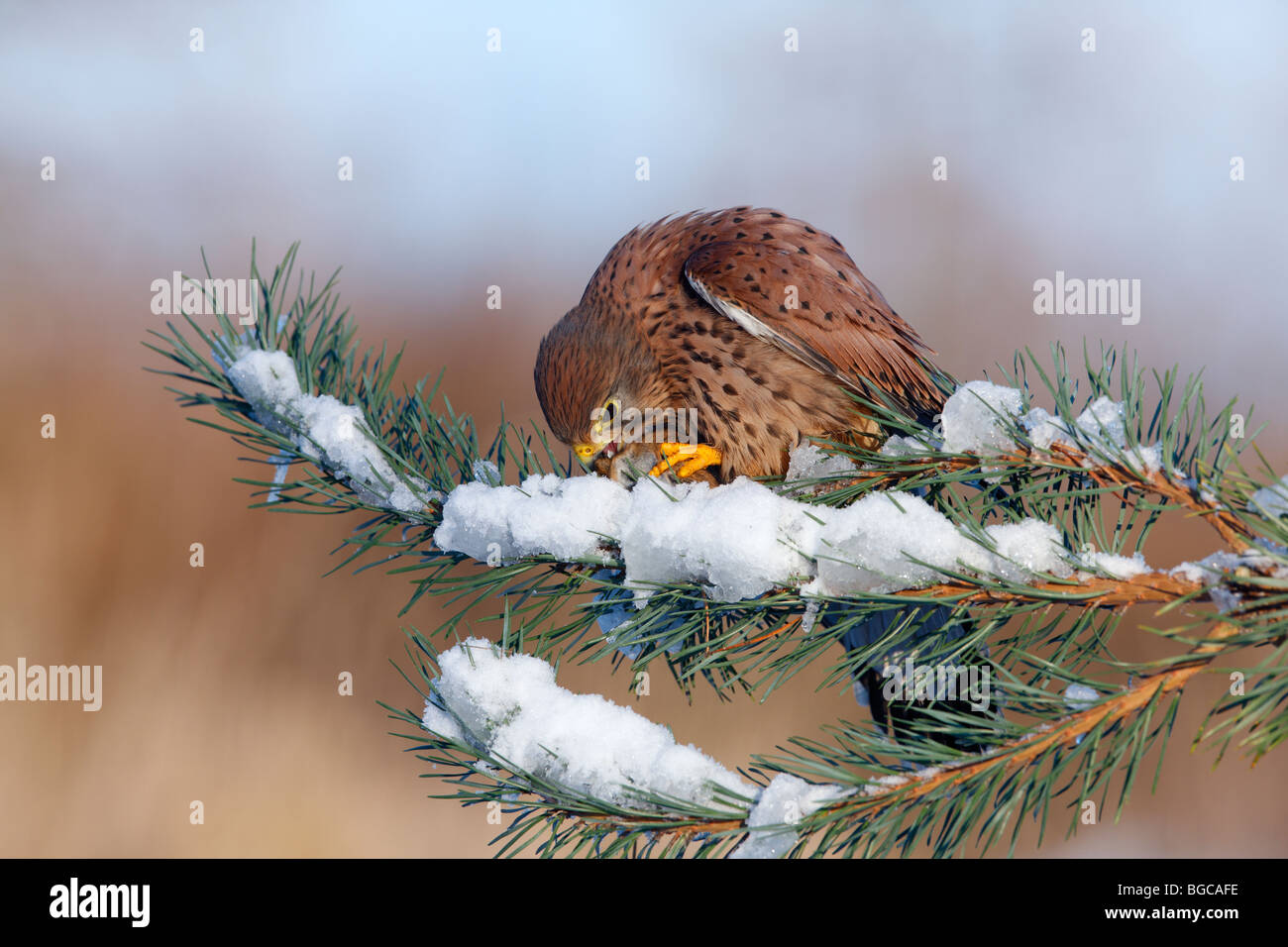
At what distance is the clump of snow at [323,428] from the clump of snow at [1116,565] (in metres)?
1.06

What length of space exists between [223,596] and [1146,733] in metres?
4.24

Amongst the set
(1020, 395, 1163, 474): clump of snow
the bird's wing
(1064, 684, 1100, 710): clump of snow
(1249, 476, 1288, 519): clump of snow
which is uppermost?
the bird's wing

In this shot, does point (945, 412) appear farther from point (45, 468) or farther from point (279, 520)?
point (45, 468)

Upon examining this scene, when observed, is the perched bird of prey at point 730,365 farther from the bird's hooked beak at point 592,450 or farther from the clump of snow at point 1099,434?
the clump of snow at point 1099,434

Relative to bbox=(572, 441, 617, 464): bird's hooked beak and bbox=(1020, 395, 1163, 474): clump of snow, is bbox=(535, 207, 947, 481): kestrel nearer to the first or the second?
bbox=(572, 441, 617, 464): bird's hooked beak

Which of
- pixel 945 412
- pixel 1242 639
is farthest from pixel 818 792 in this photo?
pixel 945 412

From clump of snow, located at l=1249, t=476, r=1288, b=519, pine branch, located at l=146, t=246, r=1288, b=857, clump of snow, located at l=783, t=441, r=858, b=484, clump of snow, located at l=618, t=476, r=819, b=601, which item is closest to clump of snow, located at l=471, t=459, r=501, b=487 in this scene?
pine branch, located at l=146, t=246, r=1288, b=857

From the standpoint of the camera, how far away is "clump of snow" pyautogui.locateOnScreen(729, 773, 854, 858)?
1.02 meters

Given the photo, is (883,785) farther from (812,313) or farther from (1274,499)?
(812,313)

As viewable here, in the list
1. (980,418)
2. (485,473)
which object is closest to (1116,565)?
(980,418)

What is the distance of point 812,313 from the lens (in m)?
2.23

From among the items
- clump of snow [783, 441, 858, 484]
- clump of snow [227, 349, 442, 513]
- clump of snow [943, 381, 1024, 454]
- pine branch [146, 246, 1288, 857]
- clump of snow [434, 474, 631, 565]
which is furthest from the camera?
clump of snow [783, 441, 858, 484]

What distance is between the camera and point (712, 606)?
131 cm

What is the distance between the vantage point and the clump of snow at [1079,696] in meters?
1.00
